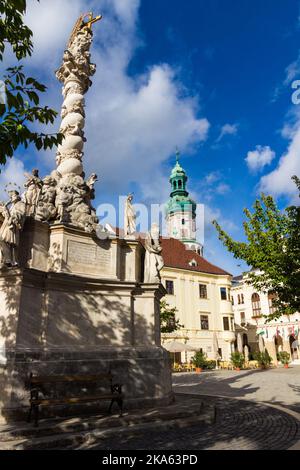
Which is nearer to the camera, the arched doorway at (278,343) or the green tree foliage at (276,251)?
the green tree foliage at (276,251)

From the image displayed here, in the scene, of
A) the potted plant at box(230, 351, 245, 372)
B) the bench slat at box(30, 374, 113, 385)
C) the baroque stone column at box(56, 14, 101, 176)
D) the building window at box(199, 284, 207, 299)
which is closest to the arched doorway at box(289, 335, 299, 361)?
the building window at box(199, 284, 207, 299)

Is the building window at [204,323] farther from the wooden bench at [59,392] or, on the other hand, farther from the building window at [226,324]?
the wooden bench at [59,392]

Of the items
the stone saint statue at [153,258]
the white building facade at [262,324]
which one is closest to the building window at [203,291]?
the white building facade at [262,324]

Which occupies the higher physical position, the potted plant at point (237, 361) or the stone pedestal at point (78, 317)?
the stone pedestal at point (78, 317)

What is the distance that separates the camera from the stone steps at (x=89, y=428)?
605 centimetres

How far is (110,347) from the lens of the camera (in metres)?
9.05

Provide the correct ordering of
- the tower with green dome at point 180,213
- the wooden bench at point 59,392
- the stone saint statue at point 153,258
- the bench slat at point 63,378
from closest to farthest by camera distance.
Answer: the wooden bench at point 59,392
the bench slat at point 63,378
the stone saint statue at point 153,258
the tower with green dome at point 180,213

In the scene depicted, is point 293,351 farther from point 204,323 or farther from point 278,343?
point 204,323

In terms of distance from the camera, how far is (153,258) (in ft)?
34.1

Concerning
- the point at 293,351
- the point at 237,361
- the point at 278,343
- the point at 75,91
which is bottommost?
the point at 237,361

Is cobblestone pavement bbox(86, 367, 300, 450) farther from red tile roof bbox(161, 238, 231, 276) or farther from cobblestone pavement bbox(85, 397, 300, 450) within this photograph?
red tile roof bbox(161, 238, 231, 276)

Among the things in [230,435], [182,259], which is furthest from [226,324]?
[230,435]

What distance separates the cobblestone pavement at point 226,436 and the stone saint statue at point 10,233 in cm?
421

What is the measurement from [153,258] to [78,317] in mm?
2701
